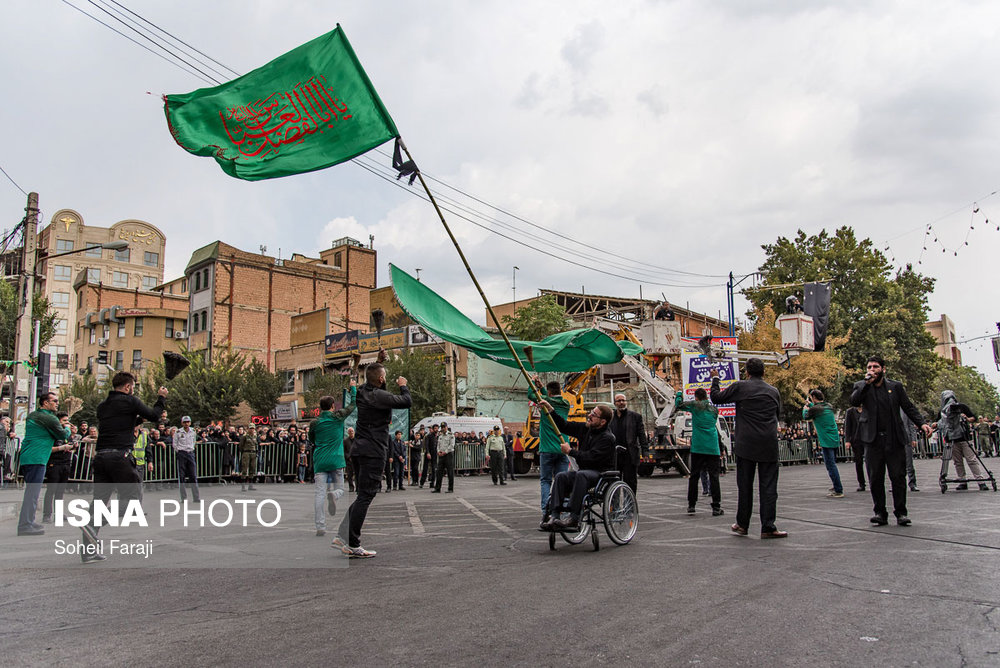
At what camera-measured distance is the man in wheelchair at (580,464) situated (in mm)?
7746

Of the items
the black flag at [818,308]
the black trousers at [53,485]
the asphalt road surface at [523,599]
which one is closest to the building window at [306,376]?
the black flag at [818,308]

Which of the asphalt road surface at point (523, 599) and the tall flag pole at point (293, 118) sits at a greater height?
the tall flag pole at point (293, 118)

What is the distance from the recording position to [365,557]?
7535 millimetres

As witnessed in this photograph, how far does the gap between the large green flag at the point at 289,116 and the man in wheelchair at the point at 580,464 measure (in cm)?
379

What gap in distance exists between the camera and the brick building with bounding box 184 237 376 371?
55.8 metres

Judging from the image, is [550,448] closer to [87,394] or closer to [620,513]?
[620,513]

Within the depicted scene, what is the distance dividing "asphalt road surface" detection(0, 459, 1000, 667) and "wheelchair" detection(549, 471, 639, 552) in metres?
0.18

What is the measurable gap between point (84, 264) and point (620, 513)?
89150 millimetres

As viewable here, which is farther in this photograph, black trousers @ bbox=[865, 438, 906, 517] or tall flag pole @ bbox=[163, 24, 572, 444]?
black trousers @ bbox=[865, 438, 906, 517]

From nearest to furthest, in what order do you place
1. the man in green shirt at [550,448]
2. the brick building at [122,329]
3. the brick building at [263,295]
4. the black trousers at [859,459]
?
1. the man in green shirt at [550,448]
2. the black trousers at [859,459]
3. the brick building at [263,295]
4. the brick building at [122,329]

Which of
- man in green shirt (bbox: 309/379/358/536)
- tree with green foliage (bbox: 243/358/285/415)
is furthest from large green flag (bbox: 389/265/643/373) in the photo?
tree with green foliage (bbox: 243/358/285/415)

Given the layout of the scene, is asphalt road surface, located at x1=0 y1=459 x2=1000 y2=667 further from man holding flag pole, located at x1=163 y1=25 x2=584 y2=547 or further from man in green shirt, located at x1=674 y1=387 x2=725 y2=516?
man holding flag pole, located at x1=163 y1=25 x2=584 y2=547

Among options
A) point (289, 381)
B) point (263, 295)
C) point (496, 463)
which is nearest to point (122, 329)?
point (263, 295)

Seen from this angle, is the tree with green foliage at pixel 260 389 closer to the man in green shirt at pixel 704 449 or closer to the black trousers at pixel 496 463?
the black trousers at pixel 496 463
